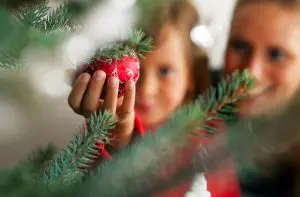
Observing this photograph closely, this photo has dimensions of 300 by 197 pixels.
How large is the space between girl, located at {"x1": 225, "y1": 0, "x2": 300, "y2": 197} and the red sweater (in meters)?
0.11

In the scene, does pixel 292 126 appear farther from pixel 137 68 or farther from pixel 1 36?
pixel 1 36

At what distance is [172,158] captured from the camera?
0.60m

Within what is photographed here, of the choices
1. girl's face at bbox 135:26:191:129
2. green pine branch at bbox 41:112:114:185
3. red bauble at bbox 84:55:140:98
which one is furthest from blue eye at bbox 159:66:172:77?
green pine branch at bbox 41:112:114:185

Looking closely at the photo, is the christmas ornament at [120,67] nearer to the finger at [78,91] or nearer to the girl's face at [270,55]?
the finger at [78,91]

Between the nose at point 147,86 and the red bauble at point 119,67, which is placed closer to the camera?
the red bauble at point 119,67

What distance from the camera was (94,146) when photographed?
547 millimetres

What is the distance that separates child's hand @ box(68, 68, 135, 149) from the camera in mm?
598

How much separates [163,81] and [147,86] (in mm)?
30

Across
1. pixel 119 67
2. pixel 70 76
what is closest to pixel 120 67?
pixel 119 67

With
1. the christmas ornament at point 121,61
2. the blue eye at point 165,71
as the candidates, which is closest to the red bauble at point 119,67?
the christmas ornament at point 121,61

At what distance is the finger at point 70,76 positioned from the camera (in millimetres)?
663

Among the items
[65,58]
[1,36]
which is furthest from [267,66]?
[1,36]

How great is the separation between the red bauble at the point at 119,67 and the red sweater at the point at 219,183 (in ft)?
0.36

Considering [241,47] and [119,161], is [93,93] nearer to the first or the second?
[119,161]
